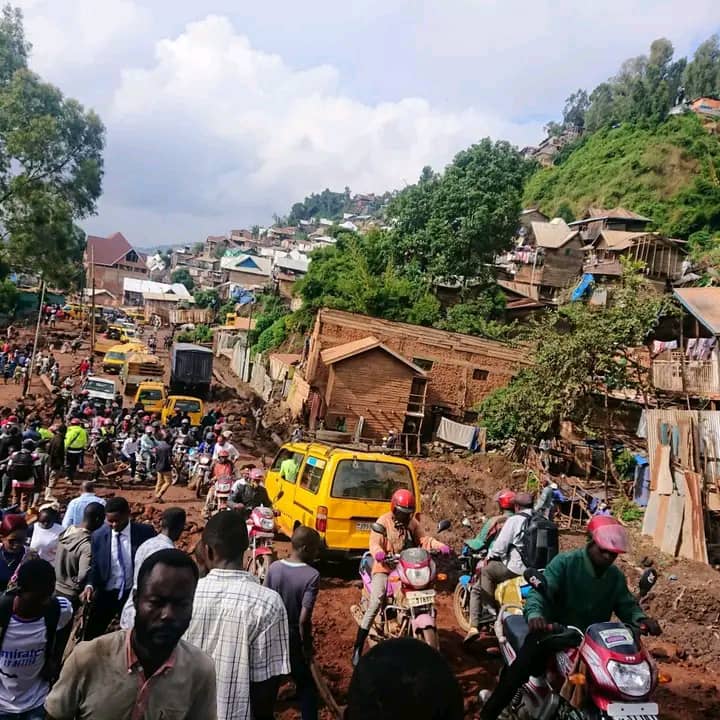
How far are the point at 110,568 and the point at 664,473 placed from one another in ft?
36.0

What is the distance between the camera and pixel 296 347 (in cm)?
3966

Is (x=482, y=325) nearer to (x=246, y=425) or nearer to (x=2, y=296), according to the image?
(x=246, y=425)

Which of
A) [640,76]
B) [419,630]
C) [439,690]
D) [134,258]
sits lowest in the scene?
[419,630]

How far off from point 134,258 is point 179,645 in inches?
3916

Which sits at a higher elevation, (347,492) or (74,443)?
(347,492)

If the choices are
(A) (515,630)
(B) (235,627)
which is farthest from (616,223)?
(B) (235,627)

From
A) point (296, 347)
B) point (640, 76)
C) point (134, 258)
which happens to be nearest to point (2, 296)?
point (296, 347)

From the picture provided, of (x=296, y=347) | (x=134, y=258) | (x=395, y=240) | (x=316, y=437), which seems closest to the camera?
(x=316, y=437)

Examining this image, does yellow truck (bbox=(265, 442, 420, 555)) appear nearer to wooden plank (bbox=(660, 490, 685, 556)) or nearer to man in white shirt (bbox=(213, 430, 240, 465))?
man in white shirt (bbox=(213, 430, 240, 465))

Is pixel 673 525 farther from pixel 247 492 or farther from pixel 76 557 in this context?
pixel 76 557

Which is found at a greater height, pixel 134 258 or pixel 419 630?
pixel 134 258

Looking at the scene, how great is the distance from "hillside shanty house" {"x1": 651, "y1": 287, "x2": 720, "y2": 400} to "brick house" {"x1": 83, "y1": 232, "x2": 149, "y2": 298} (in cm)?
7764

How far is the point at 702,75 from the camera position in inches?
3027

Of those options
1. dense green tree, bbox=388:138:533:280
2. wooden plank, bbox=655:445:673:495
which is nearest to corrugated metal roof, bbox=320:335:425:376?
dense green tree, bbox=388:138:533:280
